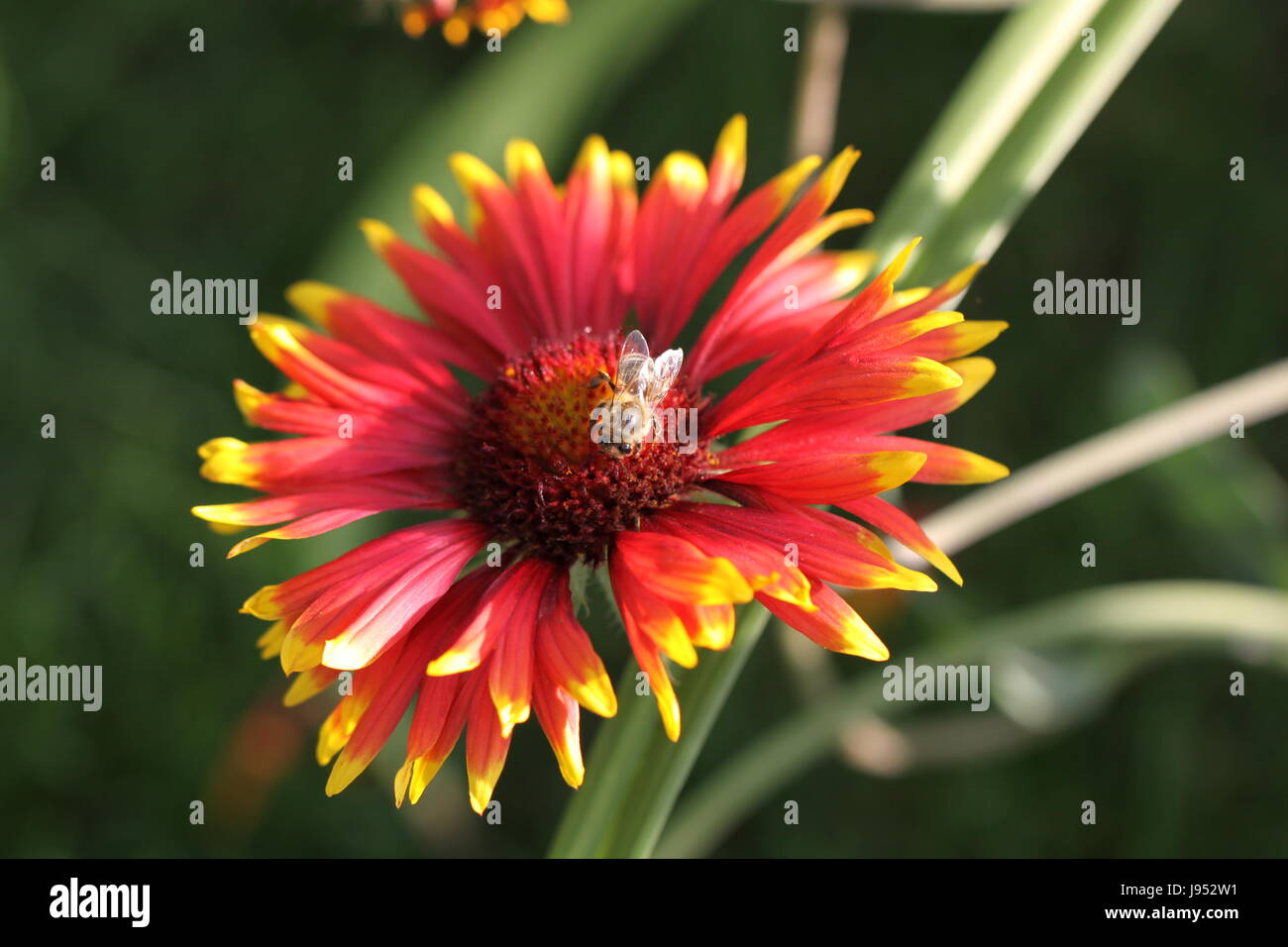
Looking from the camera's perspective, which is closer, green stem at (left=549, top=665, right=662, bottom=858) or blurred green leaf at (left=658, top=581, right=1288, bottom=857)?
green stem at (left=549, top=665, right=662, bottom=858)

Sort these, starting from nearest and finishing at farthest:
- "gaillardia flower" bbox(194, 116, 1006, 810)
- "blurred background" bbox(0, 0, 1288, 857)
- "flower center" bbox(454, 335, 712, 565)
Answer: "gaillardia flower" bbox(194, 116, 1006, 810) < "flower center" bbox(454, 335, 712, 565) < "blurred background" bbox(0, 0, 1288, 857)

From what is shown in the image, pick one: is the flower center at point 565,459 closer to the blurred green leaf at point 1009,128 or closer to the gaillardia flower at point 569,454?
the gaillardia flower at point 569,454

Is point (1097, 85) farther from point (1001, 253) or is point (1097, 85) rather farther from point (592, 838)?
point (1001, 253)

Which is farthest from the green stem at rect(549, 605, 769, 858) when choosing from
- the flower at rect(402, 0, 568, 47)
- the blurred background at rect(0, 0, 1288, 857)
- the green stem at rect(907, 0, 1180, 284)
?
the blurred background at rect(0, 0, 1288, 857)

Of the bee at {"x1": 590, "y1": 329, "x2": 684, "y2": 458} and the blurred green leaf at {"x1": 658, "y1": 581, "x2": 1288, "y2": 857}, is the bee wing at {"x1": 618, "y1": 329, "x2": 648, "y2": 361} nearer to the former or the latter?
the bee at {"x1": 590, "y1": 329, "x2": 684, "y2": 458}

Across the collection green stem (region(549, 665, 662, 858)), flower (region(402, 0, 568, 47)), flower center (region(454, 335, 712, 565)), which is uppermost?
flower (region(402, 0, 568, 47))

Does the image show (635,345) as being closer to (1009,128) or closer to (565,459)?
(565,459)

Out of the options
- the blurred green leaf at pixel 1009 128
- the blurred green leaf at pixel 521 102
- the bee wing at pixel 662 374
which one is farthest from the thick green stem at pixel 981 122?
the blurred green leaf at pixel 521 102
